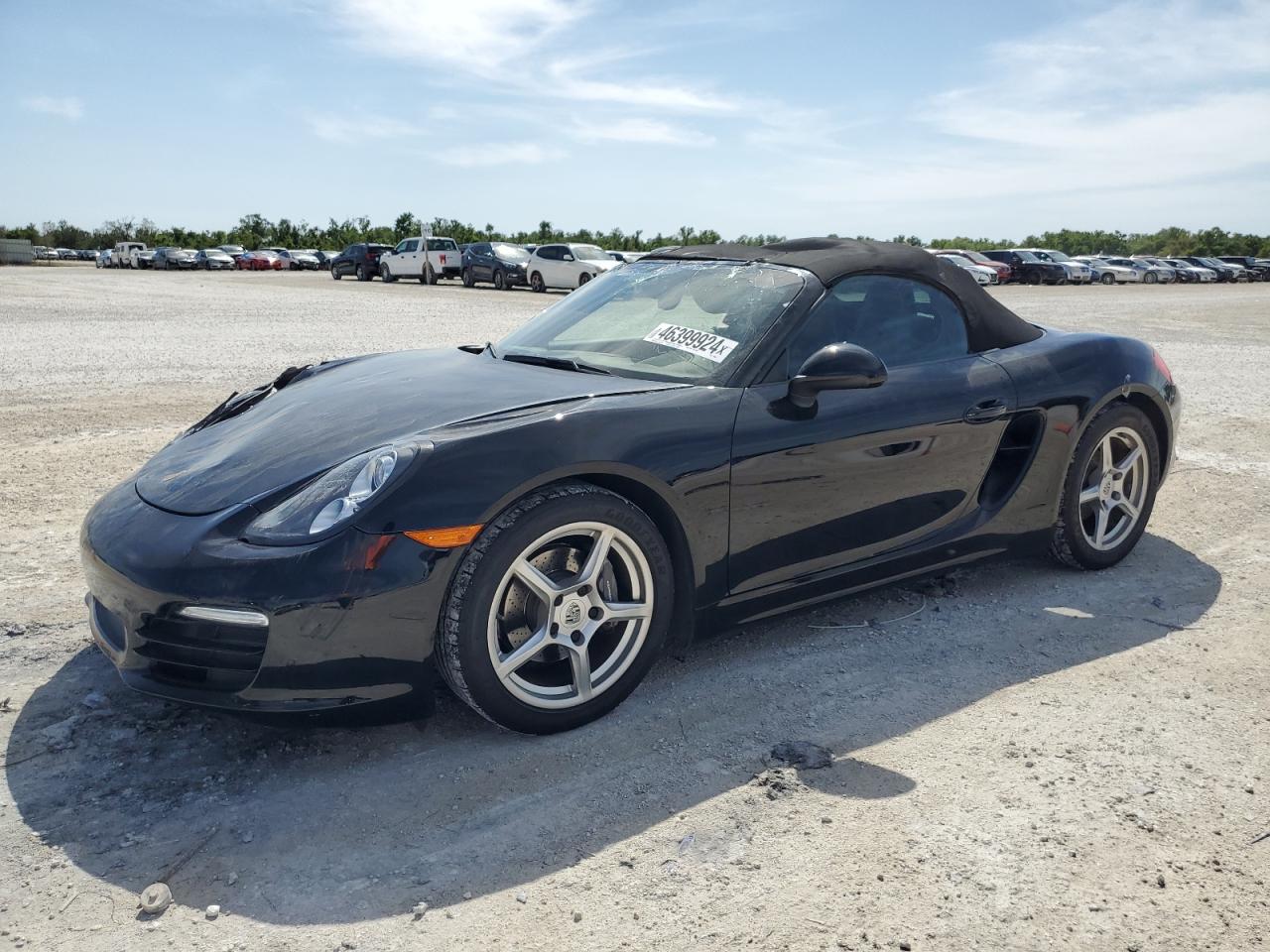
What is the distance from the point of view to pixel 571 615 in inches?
117

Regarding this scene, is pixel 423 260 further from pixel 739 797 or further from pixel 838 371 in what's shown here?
pixel 739 797

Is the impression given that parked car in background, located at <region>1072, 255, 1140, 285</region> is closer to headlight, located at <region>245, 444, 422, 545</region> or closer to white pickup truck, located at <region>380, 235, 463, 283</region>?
white pickup truck, located at <region>380, 235, 463, 283</region>

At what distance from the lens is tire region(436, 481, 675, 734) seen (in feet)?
9.17

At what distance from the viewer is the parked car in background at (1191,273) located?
5491cm

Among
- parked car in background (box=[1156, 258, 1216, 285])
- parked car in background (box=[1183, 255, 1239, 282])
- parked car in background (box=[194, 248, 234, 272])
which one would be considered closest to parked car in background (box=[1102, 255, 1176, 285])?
parked car in background (box=[1156, 258, 1216, 285])

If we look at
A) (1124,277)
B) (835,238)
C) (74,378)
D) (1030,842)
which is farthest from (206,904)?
(1124,277)

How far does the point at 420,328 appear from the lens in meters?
16.3

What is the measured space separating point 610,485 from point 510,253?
31504 mm

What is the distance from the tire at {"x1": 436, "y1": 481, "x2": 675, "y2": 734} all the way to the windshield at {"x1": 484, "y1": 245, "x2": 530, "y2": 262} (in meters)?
30.9

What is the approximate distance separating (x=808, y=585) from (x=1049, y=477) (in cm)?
131

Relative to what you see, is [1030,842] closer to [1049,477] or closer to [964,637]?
[964,637]

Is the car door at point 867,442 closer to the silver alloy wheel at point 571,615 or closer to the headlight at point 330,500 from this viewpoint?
the silver alloy wheel at point 571,615

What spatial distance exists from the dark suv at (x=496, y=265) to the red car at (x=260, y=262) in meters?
29.8

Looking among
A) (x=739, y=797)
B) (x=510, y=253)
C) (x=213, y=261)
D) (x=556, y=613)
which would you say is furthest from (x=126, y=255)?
(x=739, y=797)
